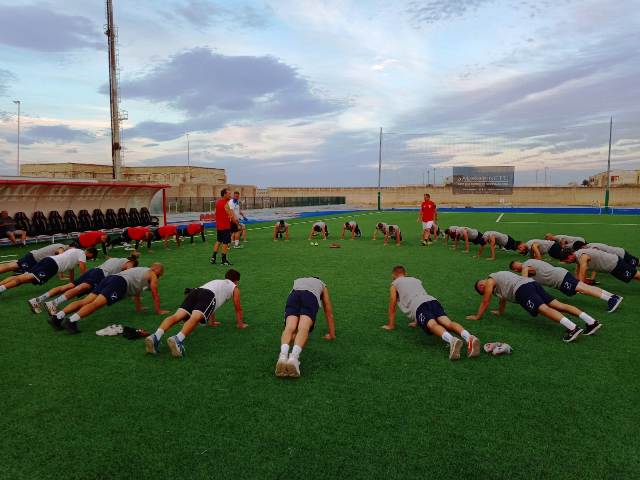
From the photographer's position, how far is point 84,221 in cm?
1753

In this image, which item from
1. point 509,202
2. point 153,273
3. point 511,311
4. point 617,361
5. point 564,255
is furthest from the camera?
point 509,202

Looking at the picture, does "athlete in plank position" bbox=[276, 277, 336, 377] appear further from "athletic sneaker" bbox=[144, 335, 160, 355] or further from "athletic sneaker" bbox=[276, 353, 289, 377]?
"athletic sneaker" bbox=[144, 335, 160, 355]

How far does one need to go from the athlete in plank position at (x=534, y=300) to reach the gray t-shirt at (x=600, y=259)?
2.71 m

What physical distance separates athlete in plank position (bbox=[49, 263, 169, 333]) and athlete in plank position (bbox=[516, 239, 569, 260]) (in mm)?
8473

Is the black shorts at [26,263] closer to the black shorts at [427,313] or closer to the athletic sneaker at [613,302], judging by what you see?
the black shorts at [427,313]

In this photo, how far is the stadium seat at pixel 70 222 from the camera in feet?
55.3

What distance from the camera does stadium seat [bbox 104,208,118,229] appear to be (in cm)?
1847

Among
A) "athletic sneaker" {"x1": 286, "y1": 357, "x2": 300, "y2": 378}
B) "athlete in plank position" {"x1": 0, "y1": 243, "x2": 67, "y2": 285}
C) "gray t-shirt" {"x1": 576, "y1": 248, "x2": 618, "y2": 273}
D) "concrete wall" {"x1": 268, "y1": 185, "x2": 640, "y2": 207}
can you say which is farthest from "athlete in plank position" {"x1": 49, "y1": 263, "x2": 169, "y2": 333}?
"concrete wall" {"x1": 268, "y1": 185, "x2": 640, "y2": 207}

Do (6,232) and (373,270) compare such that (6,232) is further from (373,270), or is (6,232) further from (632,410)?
(632,410)

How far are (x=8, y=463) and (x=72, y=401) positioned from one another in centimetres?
98

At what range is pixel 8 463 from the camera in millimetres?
3264

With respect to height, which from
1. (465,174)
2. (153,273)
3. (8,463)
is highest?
(465,174)

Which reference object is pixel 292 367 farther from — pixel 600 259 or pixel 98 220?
pixel 98 220

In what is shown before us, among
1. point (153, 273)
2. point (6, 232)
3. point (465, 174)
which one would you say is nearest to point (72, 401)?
point (153, 273)
